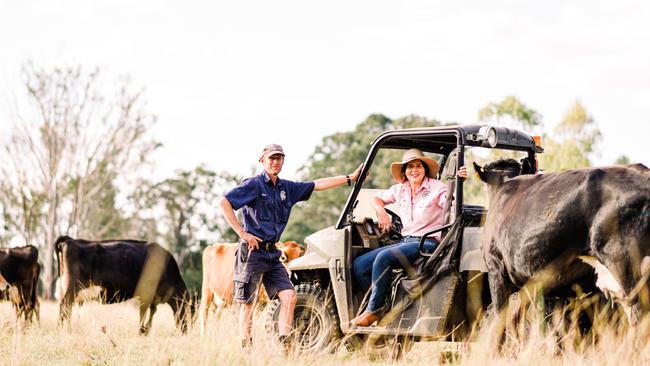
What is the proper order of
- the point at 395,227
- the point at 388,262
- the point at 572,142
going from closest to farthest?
the point at 388,262 < the point at 395,227 < the point at 572,142

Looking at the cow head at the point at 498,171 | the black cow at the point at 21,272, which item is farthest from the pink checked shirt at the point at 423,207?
the black cow at the point at 21,272

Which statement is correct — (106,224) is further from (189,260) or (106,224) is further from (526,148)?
(526,148)

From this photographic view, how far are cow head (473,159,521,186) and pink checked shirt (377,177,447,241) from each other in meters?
0.55

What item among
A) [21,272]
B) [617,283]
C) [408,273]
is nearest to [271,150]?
[408,273]

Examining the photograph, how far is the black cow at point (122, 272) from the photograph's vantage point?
578 inches

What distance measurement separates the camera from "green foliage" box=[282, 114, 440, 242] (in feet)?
129

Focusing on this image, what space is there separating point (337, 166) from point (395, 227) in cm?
3312

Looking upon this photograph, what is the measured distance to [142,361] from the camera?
725 centimetres

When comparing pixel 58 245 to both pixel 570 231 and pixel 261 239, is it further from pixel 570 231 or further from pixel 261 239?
pixel 570 231

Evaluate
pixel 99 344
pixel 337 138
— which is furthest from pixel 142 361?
pixel 337 138

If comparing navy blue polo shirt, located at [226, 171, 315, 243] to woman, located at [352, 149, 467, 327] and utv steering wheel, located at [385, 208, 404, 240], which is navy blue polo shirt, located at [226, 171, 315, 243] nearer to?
woman, located at [352, 149, 467, 327]

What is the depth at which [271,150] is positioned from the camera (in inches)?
302

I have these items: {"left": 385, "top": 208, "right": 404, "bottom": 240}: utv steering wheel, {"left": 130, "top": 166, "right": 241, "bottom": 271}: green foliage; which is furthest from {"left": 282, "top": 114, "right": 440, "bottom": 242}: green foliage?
{"left": 385, "top": 208, "right": 404, "bottom": 240}: utv steering wheel

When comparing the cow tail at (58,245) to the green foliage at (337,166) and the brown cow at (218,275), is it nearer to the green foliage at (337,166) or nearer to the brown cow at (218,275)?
the brown cow at (218,275)
